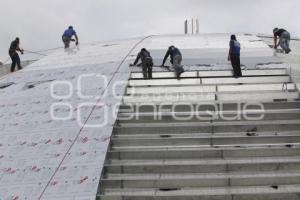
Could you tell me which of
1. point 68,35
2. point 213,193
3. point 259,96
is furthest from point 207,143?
point 68,35

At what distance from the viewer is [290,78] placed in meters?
13.7

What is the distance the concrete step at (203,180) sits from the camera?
9.23m

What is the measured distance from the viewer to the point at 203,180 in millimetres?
9273

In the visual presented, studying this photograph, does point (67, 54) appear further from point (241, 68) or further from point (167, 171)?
point (167, 171)

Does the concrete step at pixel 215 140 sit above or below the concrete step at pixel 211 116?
below

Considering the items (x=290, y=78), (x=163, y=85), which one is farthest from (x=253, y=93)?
(x=163, y=85)

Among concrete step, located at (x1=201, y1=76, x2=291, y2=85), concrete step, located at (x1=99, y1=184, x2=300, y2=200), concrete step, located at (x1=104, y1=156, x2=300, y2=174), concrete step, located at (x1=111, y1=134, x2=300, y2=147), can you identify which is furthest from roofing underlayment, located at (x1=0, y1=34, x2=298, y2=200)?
concrete step, located at (x1=201, y1=76, x2=291, y2=85)

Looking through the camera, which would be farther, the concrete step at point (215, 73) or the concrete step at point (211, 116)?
the concrete step at point (215, 73)

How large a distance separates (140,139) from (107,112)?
1723mm

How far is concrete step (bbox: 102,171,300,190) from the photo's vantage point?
923 centimetres

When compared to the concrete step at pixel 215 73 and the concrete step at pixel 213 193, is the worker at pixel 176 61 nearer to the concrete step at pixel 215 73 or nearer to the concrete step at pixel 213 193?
the concrete step at pixel 215 73

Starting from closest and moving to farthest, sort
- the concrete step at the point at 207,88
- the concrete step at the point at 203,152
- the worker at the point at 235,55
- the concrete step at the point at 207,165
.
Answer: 1. the concrete step at the point at 207,165
2. the concrete step at the point at 203,152
3. the concrete step at the point at 207,88
4. the worker at the point at 235,55

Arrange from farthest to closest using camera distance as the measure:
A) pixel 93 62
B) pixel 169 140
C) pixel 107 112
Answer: pixel 93 62
pixel 107 112
pixel 169 140

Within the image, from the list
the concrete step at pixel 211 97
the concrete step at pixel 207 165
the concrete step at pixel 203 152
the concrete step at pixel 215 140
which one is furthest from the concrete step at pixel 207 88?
the concrete step at pixel 207 165
